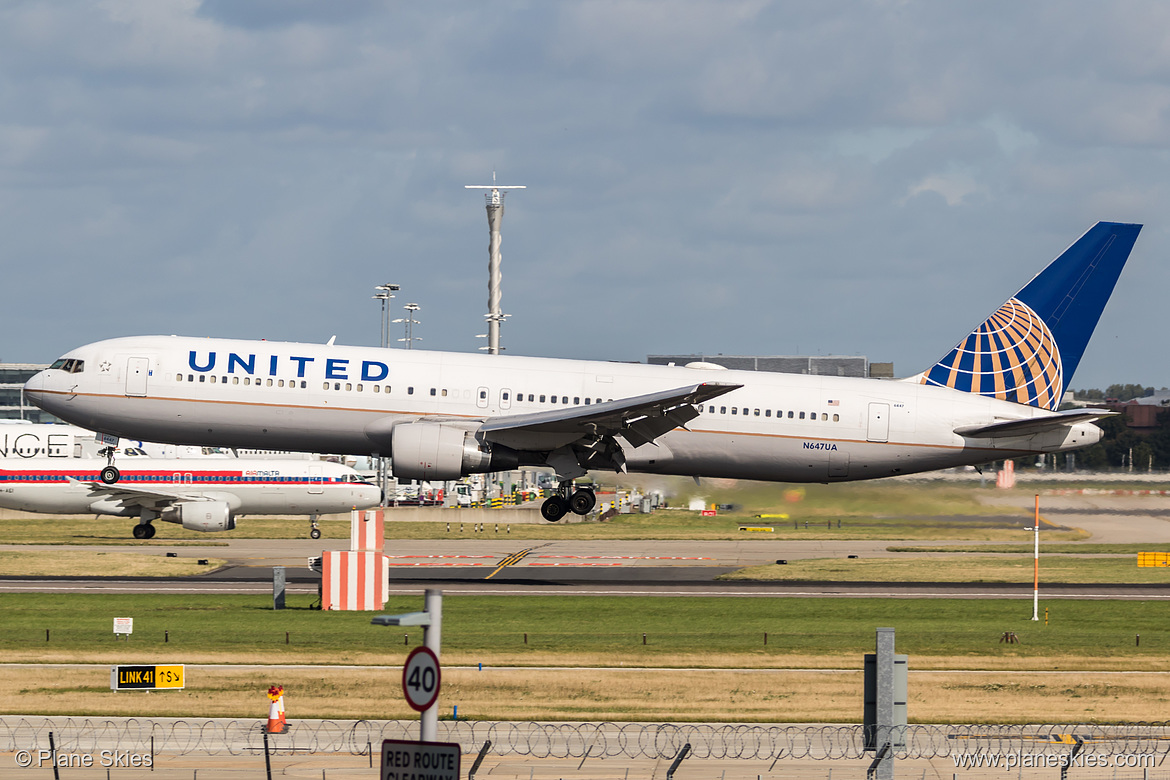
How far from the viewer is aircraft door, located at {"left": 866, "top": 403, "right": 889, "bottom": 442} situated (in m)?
42.6

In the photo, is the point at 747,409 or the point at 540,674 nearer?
the point at 540,674

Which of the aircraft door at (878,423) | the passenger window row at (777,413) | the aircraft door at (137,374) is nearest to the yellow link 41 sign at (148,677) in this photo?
the aircraft door at (137,374)

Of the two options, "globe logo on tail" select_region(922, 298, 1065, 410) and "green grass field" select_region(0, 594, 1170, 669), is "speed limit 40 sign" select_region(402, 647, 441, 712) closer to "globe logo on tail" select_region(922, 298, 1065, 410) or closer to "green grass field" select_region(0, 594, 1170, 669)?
"green grass field" select_region(0, 594, 1170, 669)

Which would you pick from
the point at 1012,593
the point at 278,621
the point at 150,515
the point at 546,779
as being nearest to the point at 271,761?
the point at 546,779

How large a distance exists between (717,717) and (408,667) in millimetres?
15006

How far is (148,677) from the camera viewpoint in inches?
1089

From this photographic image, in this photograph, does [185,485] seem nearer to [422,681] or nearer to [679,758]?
[679,758]

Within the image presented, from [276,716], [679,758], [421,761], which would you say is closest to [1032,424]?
[679,758]

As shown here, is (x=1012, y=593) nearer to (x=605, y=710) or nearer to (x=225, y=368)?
(x=605, y=710)

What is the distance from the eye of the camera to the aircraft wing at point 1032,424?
40.5 meters

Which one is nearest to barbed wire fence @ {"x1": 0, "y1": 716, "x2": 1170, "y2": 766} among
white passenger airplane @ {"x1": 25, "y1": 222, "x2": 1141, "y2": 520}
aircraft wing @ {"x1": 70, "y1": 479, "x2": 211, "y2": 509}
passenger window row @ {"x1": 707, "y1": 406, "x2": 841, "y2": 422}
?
white passenger airplane @ {"x1": 25, "y1": 222, "x2": 1141, "y2": 520}

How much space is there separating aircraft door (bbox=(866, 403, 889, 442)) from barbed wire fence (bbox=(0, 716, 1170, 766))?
60.0ft

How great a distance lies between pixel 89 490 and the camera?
73.7m
